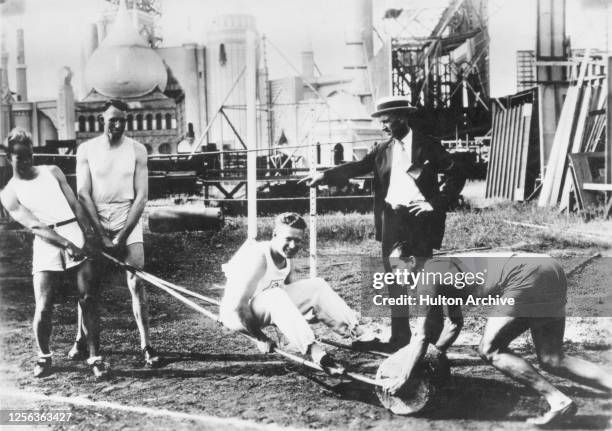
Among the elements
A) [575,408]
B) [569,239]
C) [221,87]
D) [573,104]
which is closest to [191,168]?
[569,239]

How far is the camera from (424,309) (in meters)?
3.19

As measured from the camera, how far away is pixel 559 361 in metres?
3.16

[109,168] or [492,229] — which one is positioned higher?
[109,168]

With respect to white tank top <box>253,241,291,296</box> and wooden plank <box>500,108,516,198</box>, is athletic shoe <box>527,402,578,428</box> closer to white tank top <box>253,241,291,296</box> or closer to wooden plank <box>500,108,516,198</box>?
white tank top <box>253,241,291,296</box>

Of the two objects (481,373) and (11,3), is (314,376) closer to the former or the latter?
(481,373)

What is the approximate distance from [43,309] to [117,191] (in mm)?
876

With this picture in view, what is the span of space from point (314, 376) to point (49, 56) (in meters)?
3.41

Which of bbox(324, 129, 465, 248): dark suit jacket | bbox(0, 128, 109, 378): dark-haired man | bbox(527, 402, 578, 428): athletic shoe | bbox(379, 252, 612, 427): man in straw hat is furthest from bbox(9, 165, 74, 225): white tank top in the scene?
bbox(527, 402, 578, 428): athletic shoe

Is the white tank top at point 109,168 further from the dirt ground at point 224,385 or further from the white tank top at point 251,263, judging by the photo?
the dirt ground at point 224,385

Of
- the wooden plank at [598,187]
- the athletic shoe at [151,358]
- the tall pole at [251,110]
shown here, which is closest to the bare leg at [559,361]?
the tall pole at [251,110]

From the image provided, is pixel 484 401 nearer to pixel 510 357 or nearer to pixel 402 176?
pixel 510 357

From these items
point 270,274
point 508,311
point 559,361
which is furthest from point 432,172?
point 559,361

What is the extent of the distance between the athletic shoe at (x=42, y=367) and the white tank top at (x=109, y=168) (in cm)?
105

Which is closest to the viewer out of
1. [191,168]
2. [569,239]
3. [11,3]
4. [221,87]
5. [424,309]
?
[424,309]
